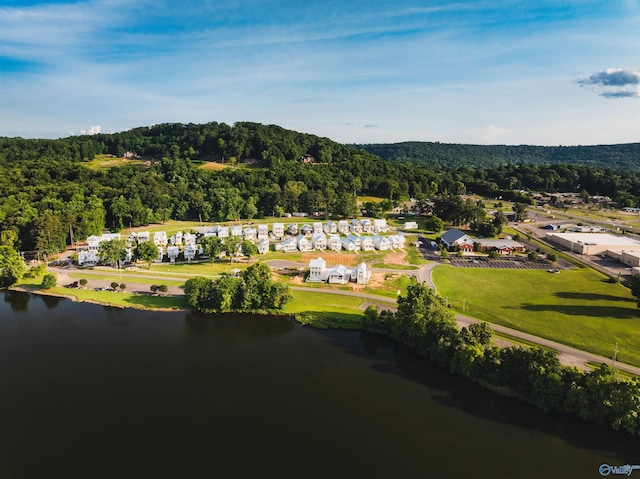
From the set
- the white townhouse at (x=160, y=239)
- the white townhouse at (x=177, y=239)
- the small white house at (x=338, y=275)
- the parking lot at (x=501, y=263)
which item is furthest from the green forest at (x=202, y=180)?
the small white house at (x=338, y=275)

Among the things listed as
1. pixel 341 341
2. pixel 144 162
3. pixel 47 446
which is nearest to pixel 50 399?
pixel 47 446

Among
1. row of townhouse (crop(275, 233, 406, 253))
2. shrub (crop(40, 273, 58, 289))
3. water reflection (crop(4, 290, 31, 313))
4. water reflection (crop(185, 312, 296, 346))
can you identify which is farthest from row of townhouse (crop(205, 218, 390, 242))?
water reflection (crop(185, 312, 296, 346))

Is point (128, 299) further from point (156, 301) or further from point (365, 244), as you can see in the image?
point (365, 244)

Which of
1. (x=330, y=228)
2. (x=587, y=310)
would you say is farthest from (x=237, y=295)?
(x=330, y=228)

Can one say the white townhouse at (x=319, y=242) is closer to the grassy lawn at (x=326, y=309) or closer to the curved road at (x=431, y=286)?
the curved road at (x=431, y=286)

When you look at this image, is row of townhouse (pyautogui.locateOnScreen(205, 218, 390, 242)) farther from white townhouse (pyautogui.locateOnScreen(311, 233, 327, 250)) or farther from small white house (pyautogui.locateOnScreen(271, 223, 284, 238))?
white townhouse (pyautogui.locateOnScreen(311, 233, 327, 250))

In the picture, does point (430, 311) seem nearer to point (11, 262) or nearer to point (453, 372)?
point (453, 372)
